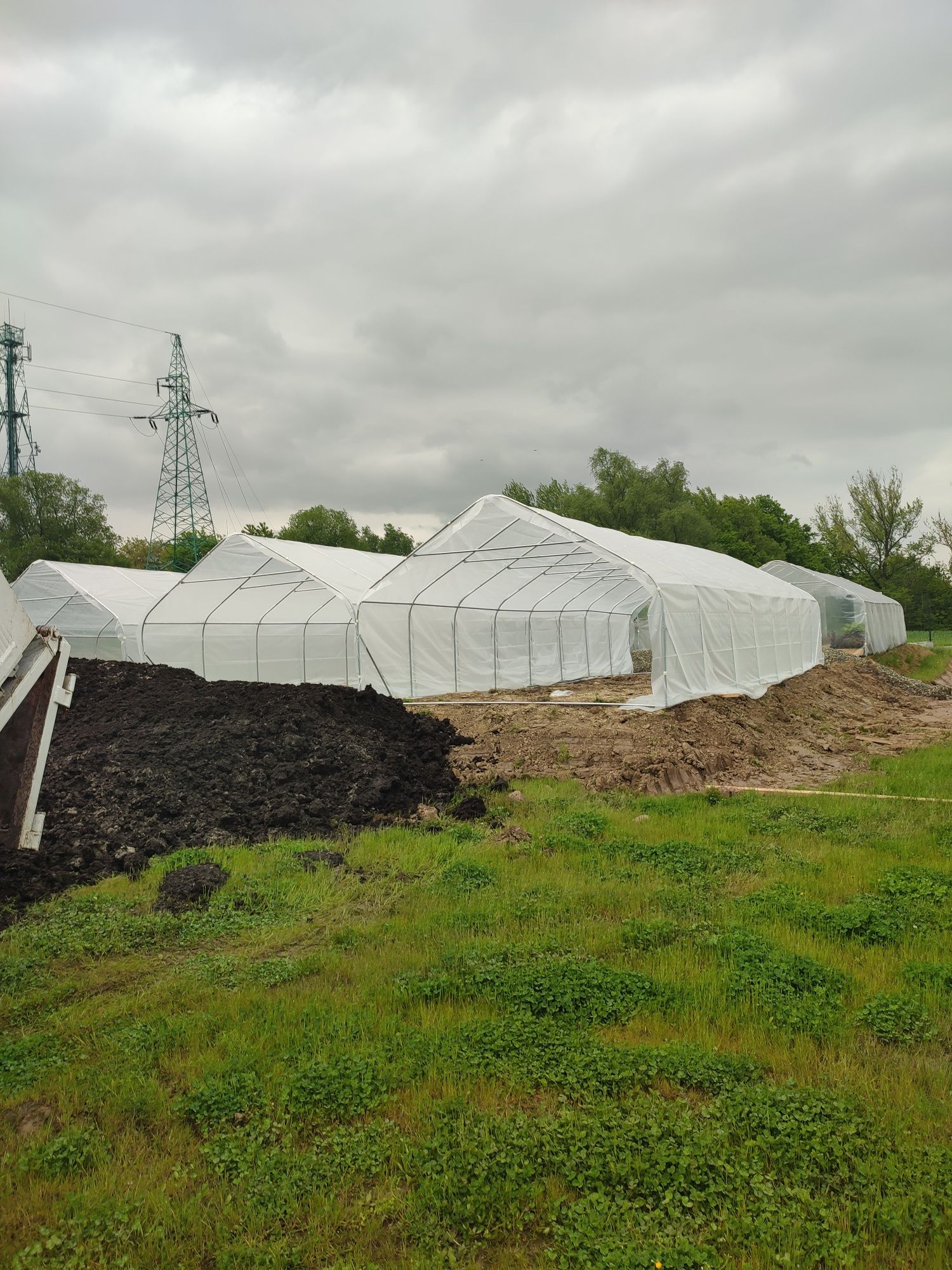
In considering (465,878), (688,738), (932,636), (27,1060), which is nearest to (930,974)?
(465,878)

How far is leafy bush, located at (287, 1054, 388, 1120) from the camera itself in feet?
11.6

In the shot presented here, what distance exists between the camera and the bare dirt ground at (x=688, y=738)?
1066cm

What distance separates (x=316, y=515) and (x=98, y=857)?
2206 inches

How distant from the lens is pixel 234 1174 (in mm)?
3180

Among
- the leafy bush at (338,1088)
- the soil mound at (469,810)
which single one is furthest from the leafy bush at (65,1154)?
the soil mound at (469,810)

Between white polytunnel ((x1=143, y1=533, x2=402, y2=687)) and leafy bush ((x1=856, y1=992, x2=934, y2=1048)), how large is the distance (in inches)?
Answer: 623

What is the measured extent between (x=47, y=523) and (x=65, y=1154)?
144 ft

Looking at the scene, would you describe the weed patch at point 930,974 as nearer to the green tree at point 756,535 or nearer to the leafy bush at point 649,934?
the leafy bush at point 649,934

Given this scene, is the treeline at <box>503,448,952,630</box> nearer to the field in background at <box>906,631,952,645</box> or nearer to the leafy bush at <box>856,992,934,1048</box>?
the field in background at <box>906,631,952,645</box>

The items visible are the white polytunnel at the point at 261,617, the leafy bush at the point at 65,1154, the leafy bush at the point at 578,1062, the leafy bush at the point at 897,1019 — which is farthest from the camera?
the white polytunnel at the point at 261,617

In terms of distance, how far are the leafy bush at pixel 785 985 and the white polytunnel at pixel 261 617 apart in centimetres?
1509

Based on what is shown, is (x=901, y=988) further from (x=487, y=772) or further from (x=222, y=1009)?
(x=487, y=772)

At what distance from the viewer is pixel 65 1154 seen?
328 cm

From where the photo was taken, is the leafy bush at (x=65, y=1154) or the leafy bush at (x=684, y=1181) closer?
the leafy bush at (x=684, y=1181)
